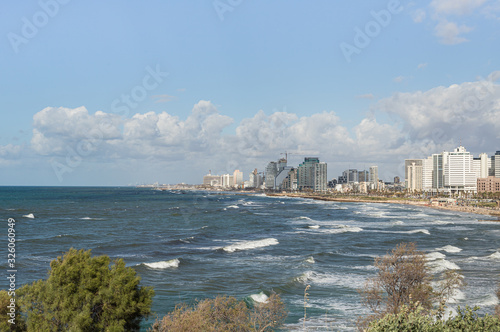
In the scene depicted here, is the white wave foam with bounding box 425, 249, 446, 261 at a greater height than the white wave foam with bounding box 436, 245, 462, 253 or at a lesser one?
greater

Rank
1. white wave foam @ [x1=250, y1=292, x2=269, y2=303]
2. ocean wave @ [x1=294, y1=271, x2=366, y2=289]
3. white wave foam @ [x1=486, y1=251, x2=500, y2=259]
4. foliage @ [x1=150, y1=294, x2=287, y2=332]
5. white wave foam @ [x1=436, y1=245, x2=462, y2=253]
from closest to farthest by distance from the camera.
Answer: foliage @ [x1=150, y1=294, x2=287, y2=332]
white wave foam @ [x1=250, y1=292, x2=269, y2=303]
ocean wave @ [x1=294, y1=271, x2=366, y2=289]
white wave foam @ [x1=486, y1=251, x2=500, y2=259]
white wave foam @ [x1=436, y1=245, x2=462, y2=253]

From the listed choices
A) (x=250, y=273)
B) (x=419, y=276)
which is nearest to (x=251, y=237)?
(x=250, y=273)

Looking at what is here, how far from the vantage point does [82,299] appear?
14.6 meters

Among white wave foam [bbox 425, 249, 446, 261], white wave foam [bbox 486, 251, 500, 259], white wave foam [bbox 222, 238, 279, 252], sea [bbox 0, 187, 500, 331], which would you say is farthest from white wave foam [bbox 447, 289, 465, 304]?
white wave foam [bbox 222, 238, 279, 252]

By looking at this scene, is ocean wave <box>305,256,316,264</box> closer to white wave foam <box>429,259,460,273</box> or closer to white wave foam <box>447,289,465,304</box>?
white wave foam <box>429,259,460,273</box>

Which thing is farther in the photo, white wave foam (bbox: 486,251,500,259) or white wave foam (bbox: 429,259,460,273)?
white wave foam (bbox: 486,251,500,259)

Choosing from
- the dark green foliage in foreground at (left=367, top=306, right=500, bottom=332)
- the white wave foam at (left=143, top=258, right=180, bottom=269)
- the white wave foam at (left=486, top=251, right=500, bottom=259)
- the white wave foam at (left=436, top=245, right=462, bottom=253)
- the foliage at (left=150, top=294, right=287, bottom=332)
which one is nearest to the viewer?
the dark green foliage in foreground at (left=367, top=306, right=500, bottom=332)

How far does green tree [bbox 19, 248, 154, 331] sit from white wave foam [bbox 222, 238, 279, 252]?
100 feet

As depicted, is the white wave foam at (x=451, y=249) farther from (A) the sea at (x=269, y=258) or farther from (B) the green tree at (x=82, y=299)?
(B) the green tree at (x=82, y=299)

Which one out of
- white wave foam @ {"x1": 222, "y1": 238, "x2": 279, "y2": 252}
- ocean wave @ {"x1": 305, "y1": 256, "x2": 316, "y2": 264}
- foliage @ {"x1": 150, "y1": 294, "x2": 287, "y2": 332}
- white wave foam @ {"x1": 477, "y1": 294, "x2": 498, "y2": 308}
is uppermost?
foliage @ {"x1": 150, "y1": 294, "x2": 287, "y2": 332}

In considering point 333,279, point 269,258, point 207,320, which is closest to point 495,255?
point 333,279

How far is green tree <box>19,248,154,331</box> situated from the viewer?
1418cm

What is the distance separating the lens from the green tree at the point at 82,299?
14.2 m

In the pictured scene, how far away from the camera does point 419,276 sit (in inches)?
763
